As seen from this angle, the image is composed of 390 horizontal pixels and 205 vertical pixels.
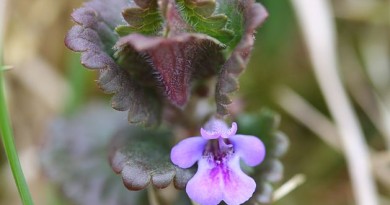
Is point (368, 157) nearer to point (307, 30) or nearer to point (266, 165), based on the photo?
point (307, 30)

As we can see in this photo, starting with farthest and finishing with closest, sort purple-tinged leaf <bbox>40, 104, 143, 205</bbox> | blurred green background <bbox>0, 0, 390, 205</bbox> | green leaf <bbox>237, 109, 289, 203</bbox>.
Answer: blurred green background <bbox>0, 0, 390, 205</bbox> → purple-tinged leaf <bbox>40, 104, 143, 205</bbox> → green leaf <bbox>237, 109, 289, 203</bbox>

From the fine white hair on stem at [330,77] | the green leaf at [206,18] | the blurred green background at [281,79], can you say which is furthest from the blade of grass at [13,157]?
the fine white hair on stem at [330,77]

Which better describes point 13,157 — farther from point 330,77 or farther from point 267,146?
point 330,77

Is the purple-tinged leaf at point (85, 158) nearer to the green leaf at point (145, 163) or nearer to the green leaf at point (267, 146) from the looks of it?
the green leaf at point (145, 163)

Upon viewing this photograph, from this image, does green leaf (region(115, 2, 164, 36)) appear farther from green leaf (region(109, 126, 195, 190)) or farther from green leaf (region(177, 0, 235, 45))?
green leaf (region(109, 126, 195, 190))

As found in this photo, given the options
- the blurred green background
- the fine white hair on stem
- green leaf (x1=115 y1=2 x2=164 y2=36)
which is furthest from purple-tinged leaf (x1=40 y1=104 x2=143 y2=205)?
the fine white hair on stem

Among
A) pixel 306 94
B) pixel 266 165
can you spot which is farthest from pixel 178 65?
pixel 306 94
